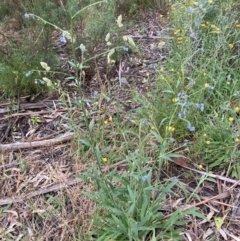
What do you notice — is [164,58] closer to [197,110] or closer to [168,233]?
[197,110]

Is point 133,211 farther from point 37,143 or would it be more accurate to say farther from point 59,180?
point 37,143

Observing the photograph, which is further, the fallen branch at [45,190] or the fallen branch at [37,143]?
the fallen branch at [37,143]

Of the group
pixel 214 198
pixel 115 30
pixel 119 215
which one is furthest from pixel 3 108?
pixel 214 198

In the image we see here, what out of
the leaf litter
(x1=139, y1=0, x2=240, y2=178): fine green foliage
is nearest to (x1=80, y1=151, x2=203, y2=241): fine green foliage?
the leaf litter

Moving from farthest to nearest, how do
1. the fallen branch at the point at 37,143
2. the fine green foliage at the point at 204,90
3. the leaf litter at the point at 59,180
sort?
the fallen branch at the point at 37,143, the fine green foliage at the point at 204,90, the leaf litter at the point at 59,180

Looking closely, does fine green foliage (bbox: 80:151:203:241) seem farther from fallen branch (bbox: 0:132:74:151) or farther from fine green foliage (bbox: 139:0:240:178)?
fallen branch (bbox: 0:132:74:151)

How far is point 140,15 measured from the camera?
4195mm

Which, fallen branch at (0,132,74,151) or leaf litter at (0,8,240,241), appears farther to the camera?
fallen branch at (0,132,74,151)

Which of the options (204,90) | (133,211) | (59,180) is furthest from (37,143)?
(204,90)

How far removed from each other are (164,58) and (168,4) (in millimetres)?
1029

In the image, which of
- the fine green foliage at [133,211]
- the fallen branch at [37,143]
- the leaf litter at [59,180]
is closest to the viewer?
the fine green foliage at [133,211]

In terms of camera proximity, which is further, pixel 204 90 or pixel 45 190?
pixel 204 90

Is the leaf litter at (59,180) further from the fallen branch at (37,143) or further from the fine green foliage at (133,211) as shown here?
the fine green foliage at (133,211)

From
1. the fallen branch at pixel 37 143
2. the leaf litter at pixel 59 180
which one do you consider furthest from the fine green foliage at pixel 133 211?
the fallen branch at pixel 37 143
